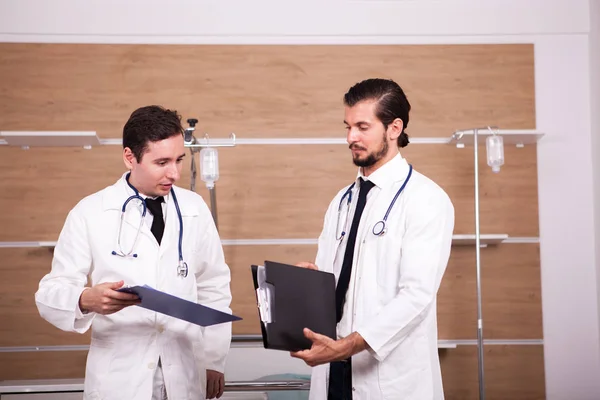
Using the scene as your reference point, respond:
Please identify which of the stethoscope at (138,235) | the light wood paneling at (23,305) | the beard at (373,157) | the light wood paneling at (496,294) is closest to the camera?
the stethoscope at (138,235)

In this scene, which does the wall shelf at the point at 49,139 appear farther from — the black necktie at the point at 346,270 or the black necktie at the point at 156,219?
the black necktie at the point at 346,270

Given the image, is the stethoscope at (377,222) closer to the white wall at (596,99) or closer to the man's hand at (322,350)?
the man's hand at (322,350)

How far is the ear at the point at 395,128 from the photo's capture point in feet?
7.41

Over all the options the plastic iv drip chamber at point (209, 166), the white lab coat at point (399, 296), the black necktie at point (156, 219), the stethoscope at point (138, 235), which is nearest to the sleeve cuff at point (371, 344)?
the white lab coat at point (399, 296)

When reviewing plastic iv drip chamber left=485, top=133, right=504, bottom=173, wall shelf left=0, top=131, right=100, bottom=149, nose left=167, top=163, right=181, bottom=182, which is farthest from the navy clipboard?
plastic iv drip chamber left=485, top=133, right=504, bottom=173

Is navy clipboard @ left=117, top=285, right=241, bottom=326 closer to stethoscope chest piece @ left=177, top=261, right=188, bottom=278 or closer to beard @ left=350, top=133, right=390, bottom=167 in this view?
stethoscope chest piece @ left=177, top=261, right=188, bottom=278

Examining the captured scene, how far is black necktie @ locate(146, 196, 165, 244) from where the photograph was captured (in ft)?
7.27

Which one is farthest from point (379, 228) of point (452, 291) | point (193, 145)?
point (452, 291)

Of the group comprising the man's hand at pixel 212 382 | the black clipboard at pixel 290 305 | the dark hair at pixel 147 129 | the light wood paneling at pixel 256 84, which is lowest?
the man's hand at pixel 212 382

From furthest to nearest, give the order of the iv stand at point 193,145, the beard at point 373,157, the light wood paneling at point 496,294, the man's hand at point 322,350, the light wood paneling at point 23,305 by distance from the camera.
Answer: the light wood paneling at point 496,294
the light wood paneling at point 23,305
the iv stand at point 193,145
the beard at point 373,157
the man's hand at point 322,350

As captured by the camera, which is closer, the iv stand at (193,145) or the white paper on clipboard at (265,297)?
the white paper on clipboard at (265,297)

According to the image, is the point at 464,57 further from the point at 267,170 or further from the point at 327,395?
the point at 327,395

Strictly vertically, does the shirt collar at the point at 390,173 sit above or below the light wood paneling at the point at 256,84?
below

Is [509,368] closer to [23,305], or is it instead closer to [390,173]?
[390,173]
